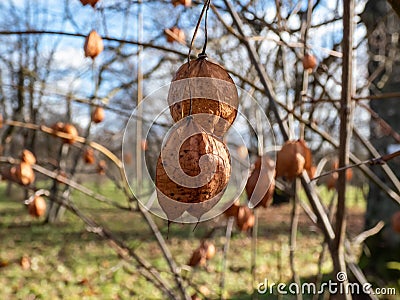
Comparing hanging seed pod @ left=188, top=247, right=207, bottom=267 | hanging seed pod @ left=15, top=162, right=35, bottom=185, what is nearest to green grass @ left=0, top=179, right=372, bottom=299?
hanging seed pod @ left=188, top=247, right=207, bottom=267

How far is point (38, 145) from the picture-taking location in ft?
23.7

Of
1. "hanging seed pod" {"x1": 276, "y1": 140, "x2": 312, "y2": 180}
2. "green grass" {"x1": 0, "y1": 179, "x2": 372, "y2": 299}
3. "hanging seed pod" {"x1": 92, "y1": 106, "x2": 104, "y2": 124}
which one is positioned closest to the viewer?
"hanging seed pod" {"x1": 276, "y1": 140, "x2": 312, "y2": 180}

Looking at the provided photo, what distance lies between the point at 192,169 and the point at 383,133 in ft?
9.31

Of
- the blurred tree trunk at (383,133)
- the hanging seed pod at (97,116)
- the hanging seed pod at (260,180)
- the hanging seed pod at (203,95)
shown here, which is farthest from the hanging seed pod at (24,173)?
the blurred tree trunk at (383,133)

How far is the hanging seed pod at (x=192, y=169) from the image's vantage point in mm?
434

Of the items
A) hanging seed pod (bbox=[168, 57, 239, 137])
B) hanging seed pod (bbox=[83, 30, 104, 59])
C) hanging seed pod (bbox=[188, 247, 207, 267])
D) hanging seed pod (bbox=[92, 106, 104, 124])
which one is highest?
hanging seed pod (bbox=[92, 106, 104, 124])

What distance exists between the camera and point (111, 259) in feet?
15.8

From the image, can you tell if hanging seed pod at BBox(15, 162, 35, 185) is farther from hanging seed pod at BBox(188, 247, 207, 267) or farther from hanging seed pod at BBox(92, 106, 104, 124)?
hanging seed pod at BBox(188, 247, 207, 267)

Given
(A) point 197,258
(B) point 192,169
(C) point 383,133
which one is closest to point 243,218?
(A) point 197,258

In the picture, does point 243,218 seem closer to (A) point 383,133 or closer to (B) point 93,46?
(B) point 93,46

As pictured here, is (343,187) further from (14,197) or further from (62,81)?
(14,197)

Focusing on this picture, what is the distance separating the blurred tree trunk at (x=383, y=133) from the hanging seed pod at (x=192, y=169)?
109 inches

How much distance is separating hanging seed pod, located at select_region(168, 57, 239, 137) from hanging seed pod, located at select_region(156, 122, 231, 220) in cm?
2

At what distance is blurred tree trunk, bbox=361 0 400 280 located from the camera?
3.08 meters
